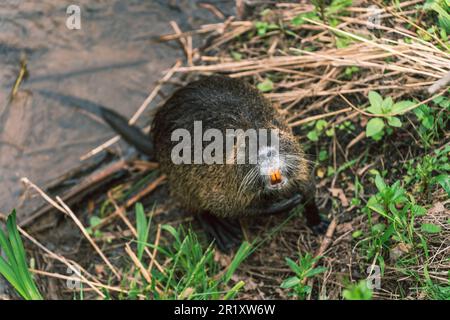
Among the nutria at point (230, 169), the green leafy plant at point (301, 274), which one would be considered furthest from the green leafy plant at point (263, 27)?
the green leafy plant at point (301, 274)

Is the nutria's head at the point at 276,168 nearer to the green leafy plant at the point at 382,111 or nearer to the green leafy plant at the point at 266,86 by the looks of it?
the green leafy plant at the point at 382,111

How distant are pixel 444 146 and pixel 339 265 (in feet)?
2.69

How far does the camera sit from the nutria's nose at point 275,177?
319 centimetres

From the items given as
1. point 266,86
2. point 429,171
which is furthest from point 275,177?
point 266,86

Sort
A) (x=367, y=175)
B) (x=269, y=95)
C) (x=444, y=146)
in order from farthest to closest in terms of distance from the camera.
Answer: (x=269, y=95), (x=367, y=175), (x=444, y=146)

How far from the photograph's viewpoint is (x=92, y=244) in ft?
13.0

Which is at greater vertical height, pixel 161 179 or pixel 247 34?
pixel 247 34

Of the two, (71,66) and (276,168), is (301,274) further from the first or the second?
(71,66)

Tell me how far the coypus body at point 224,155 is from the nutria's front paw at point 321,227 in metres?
0.29

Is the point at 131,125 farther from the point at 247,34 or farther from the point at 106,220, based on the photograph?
the point at 247,34

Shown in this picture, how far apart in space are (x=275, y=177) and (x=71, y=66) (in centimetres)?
213

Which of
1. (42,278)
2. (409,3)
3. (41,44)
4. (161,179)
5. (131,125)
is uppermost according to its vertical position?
(409,3)

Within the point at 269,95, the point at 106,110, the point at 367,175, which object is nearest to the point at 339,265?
the point at 367,175

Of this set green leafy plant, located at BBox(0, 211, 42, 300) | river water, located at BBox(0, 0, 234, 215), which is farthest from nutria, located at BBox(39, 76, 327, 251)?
green leafy plant, located at BBox(0, 211, 42, 300)
